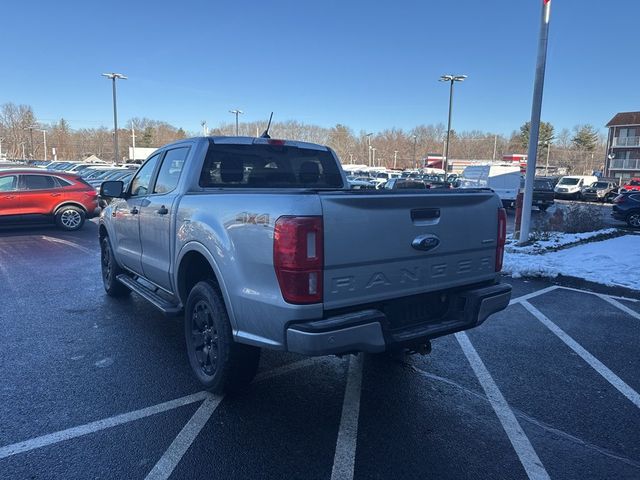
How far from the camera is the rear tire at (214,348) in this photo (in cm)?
351

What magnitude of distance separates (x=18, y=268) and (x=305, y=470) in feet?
25.9

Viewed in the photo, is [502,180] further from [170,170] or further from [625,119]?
[625,119]

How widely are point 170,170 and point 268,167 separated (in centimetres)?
101

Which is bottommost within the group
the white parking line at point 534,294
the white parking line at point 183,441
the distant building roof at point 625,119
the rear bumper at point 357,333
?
the white parking line at point 534,294

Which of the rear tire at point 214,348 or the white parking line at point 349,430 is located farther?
the rear tire at point 214,348

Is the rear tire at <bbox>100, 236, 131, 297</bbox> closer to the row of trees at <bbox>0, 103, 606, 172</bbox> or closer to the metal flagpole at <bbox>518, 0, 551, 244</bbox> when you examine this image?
the metal flagpole at <bbox>518, 0, 551, 244</bbox>

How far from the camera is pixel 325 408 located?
3.69m

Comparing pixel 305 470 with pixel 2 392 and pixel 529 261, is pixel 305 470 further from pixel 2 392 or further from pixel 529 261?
pixel 529 261

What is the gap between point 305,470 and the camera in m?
2.88

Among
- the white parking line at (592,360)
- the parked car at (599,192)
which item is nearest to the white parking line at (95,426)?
the white parking line at (592,360)

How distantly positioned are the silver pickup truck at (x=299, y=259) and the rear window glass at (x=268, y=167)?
1cm

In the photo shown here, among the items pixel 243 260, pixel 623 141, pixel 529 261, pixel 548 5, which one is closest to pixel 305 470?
pixel 243 260

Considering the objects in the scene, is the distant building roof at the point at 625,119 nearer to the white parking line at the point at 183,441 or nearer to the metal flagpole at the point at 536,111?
the metal flagpole at the point at 536,111

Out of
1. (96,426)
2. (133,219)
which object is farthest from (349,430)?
(133,219)
